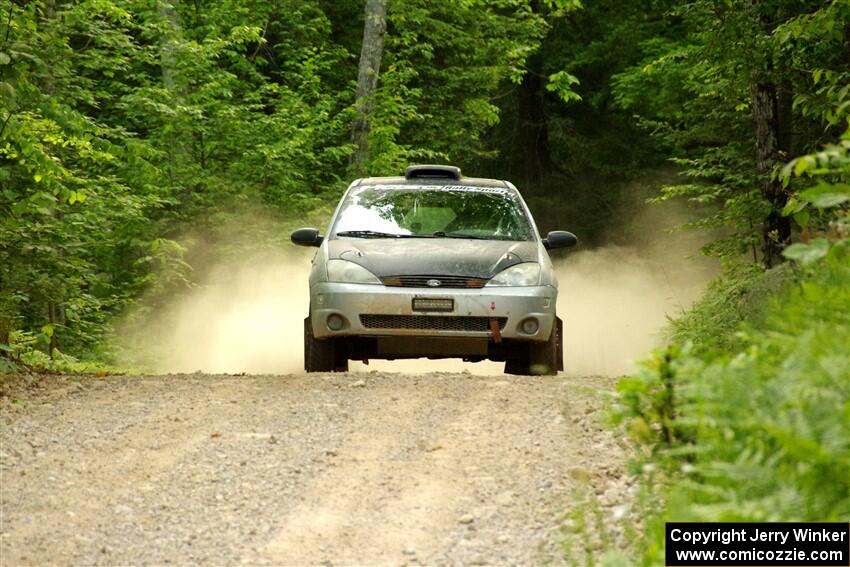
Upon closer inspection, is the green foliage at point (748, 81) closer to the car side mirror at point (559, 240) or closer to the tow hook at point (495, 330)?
the car side mirror at point (559, 240)

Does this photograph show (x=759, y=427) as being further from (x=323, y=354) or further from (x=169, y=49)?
(x=169, y=49)

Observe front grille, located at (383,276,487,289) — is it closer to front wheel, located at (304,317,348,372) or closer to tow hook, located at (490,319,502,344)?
tow hook, located at (490,319,502,344)

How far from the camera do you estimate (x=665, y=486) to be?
5570mm

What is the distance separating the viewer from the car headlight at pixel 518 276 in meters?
10.9

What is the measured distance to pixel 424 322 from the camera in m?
10.7

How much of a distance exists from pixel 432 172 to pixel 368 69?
1192 centimetres

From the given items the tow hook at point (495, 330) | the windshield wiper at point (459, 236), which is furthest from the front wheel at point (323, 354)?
the tow hook at point (495, 330)

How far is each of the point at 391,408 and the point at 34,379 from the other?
3710 millimetres

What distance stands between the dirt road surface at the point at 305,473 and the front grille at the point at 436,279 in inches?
45.0

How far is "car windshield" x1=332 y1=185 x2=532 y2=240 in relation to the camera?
11.8m

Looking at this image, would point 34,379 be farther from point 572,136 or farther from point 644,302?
point 572,136

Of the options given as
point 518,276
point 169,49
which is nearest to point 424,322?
point 518,276

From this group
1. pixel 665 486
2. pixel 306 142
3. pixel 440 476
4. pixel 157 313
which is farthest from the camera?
pixel 306 142

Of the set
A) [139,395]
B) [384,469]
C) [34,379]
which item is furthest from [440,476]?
[34,379]
